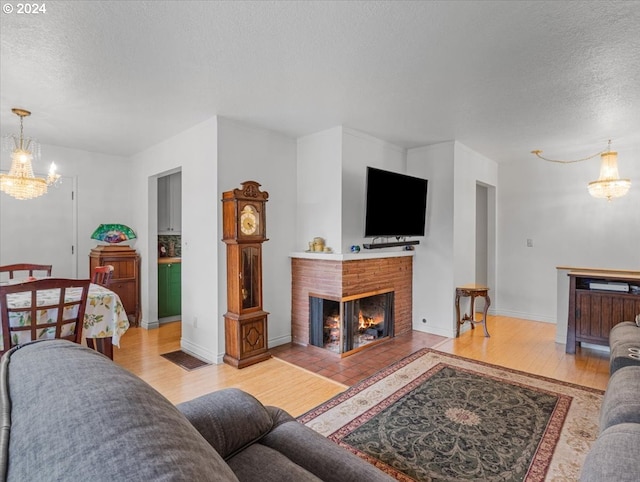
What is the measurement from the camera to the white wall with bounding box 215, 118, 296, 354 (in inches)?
141

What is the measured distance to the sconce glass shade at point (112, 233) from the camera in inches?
189

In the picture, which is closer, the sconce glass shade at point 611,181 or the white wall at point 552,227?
the sconce glass shade at point 611,181

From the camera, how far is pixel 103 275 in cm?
368

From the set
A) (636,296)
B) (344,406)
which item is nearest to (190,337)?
(344,406)

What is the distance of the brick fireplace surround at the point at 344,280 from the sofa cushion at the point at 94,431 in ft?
10.00

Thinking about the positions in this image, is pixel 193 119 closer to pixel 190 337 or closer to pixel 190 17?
pixel 190 17

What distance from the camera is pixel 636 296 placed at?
3432 mm

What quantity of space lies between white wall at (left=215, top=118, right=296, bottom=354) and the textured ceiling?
0.68 feet

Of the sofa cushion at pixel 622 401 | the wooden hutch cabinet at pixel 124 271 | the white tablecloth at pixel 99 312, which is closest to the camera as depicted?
the sofa cushion at pixel 622 401

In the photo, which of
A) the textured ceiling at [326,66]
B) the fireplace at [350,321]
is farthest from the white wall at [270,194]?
the fireplace at [350,321]

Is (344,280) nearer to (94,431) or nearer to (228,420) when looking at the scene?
(228,420)

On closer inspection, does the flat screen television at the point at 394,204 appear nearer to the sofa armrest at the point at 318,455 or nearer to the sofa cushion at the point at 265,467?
the sofa armrest at the point at 318,455

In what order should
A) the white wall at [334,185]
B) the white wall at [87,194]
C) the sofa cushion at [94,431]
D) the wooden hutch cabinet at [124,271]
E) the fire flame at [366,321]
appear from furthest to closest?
1. the wooden hutch cabinet at [124,271]
2. the white wall at [87,194]
3. the fire flame at [366,321]
4. the white wall at [334,185]
5. the sofa cushion at [94,431]

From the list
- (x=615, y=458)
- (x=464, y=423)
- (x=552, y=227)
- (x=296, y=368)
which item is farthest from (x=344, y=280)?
(x=552, y=227)
